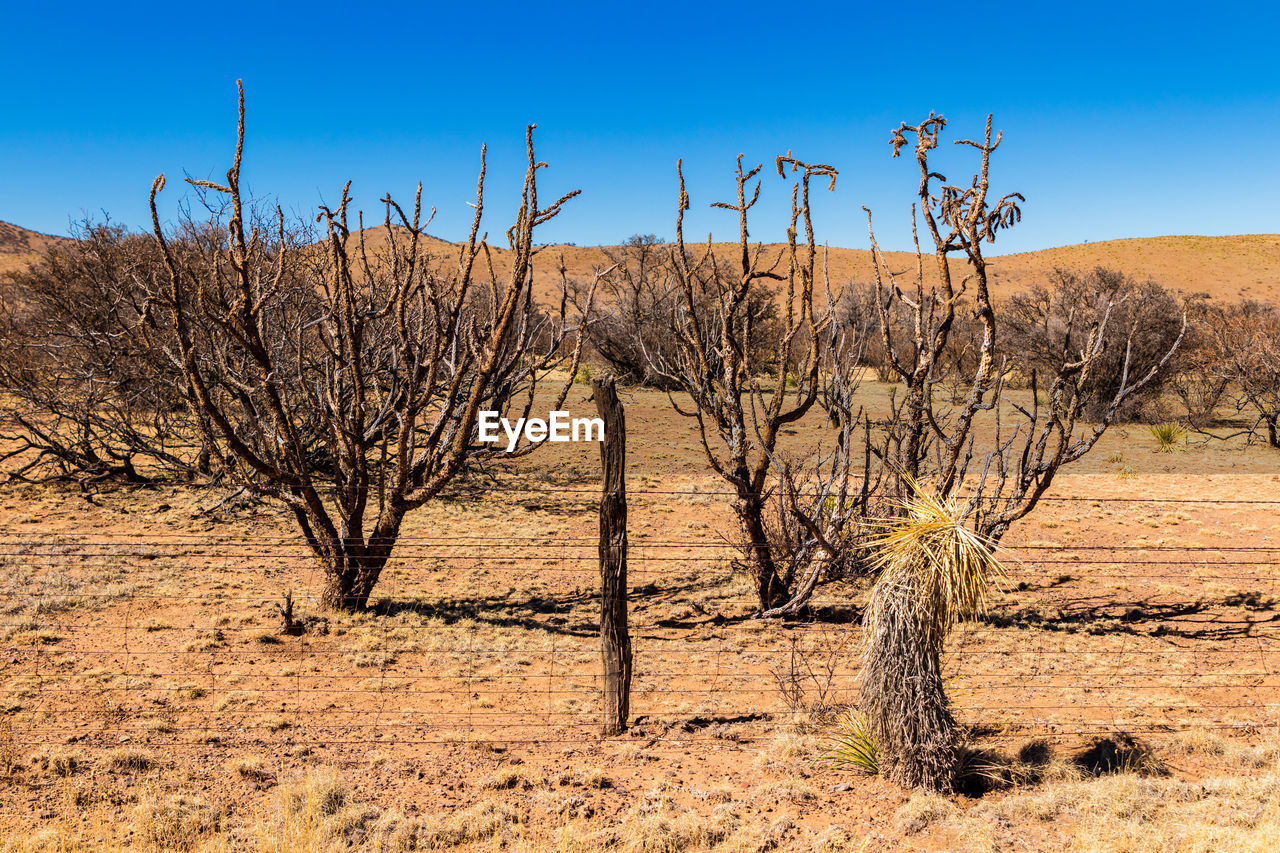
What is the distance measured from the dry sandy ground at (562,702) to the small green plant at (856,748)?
0.07 metres

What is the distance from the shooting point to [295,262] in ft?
36.4

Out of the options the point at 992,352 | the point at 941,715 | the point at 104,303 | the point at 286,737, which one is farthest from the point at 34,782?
the point at 104,303

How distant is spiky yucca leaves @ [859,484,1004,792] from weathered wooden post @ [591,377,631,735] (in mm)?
1482

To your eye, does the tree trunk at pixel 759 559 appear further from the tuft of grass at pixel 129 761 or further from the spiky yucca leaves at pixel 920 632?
the tuft of grass at pixel 129 761

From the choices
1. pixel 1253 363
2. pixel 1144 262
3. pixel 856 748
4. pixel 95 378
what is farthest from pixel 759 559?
pixel 1144 262

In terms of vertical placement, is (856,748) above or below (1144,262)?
below

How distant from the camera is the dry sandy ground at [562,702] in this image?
4.19m

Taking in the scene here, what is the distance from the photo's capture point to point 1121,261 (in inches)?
3312

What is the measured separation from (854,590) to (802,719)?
3.70 m

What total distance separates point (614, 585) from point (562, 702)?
4.15ft

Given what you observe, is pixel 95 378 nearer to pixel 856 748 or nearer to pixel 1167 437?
pixel 856 748

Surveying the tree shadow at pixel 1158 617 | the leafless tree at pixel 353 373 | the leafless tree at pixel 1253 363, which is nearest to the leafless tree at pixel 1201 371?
the leafless tree at pixel 1253 363

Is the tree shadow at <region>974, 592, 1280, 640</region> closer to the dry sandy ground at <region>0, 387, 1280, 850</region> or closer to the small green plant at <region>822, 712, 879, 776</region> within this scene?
the dry sandy ground at <region>0, 387, 1280, 850</region>

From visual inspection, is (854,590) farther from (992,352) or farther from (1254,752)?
(1254,752)
